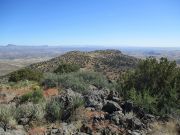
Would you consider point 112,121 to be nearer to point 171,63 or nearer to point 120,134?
point 120,134

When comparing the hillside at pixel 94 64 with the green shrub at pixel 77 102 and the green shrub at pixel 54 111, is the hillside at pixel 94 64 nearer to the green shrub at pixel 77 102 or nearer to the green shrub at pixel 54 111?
the green shrub at pixel 77 102

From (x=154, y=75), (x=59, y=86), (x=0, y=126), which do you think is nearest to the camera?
(x=0, y=126)

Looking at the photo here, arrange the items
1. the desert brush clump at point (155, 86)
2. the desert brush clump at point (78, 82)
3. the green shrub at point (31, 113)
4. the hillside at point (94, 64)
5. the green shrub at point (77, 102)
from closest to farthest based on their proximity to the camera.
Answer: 1. the green shrub at point (31, 113)
2. the green shrub at point (77, 102)
3. the desert brush clump at point (155, 86)
4. the desert brush clump at point (78, 82)
5. the hillside at point (94, 64)

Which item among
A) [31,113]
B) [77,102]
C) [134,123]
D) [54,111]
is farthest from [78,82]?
[134,123]

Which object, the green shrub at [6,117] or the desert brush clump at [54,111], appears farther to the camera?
the desert brush clump at [54,111]

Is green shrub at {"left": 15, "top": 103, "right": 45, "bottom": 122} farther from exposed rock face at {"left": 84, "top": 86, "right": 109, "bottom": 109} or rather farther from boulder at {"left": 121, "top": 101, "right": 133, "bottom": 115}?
boulder at {"left": 121, "top": 101, "right": 133, "bottom": 115}

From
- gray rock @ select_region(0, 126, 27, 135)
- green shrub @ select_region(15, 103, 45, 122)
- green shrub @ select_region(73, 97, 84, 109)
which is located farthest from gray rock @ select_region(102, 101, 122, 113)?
gray rock @ select_region(0, 126, 27, 135)

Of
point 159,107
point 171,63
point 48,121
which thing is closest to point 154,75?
point 171,63

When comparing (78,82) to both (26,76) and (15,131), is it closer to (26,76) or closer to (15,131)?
(26,76)

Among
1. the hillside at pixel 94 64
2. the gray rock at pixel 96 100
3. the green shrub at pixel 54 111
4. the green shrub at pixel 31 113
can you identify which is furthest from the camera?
the hillside at pixel 94 64

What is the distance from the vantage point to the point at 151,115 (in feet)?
28.8

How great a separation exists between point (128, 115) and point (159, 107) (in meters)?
1.90

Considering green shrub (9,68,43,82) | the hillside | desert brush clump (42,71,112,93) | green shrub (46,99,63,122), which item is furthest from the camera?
the hillside

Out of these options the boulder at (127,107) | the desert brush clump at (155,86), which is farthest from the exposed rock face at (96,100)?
the desert brush clump at (155,86)
